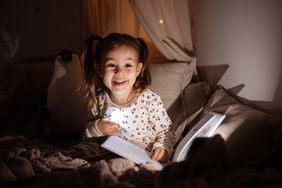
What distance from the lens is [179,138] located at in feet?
6.20

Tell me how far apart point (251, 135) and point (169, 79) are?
2.52 ft

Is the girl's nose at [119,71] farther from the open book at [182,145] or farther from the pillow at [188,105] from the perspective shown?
the pillow at [188,105]

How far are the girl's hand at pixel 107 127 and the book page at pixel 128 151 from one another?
16 centimetres

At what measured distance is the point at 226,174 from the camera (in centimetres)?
118

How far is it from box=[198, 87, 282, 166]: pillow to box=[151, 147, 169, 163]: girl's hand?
299mm

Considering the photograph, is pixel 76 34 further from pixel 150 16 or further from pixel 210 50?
pixel 210 50

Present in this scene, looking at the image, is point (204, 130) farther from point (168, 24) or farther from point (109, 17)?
point (109, 17)

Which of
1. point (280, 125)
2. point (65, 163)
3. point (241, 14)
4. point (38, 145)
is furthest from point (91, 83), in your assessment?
point (280, 125)

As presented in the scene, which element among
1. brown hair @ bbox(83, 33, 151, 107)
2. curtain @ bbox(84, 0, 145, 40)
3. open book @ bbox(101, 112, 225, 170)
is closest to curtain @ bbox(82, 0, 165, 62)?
curtain @ bbox(84, 0, 145, 40)

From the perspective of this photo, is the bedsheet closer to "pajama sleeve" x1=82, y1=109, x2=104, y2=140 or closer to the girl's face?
"pajama sleeve" x1=82, y1=109, x2=104, y2=140

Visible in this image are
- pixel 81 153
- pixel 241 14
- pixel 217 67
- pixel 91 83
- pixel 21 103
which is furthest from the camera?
pixel 21 103

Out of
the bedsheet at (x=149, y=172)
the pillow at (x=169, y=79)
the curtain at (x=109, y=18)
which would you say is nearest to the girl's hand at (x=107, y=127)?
the bedsheet at (x=149, y=172)

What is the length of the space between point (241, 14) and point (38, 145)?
1.17 meters

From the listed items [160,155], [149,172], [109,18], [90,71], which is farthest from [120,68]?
[109,18]
